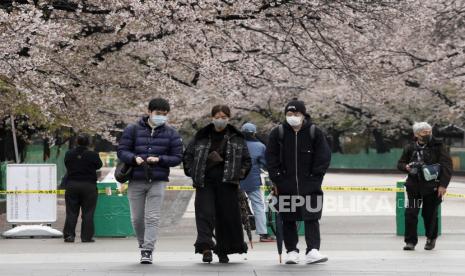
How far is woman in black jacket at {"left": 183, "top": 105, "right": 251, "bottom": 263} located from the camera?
11961 millimetres

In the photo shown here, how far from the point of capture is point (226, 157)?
12.0 metres

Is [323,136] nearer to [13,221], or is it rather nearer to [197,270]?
[197,270]

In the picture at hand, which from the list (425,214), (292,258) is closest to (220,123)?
(292,258)

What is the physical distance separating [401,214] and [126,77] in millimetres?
10247

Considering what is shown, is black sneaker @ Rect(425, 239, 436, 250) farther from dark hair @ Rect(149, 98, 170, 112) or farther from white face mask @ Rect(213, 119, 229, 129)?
dark hair @ Rect(149, 98, 170, 112)

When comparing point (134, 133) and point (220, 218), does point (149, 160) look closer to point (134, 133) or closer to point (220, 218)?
point (134, 133)

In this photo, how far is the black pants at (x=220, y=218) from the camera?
1205 cm

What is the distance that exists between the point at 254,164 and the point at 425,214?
8.46ft

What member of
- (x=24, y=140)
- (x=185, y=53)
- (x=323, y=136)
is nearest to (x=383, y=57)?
(x=24, y=140)

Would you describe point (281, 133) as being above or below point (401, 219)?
above

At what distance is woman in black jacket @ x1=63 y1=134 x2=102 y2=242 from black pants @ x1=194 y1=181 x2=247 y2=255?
4.64 meters

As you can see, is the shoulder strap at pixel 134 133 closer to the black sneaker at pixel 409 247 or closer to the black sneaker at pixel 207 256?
the black sneaker at pixel 207 256

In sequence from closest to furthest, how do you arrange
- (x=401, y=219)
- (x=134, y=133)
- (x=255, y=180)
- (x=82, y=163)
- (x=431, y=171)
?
(x=134, y=133) → (x=431, y=171) → (x=255, y=180) → (x=82, y=163) → (x=401, y=219)

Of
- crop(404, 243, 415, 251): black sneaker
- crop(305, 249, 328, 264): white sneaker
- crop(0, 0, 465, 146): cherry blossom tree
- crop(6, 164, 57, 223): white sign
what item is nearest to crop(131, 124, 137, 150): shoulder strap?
crop(305, 249, 328, 264): white sneaker
